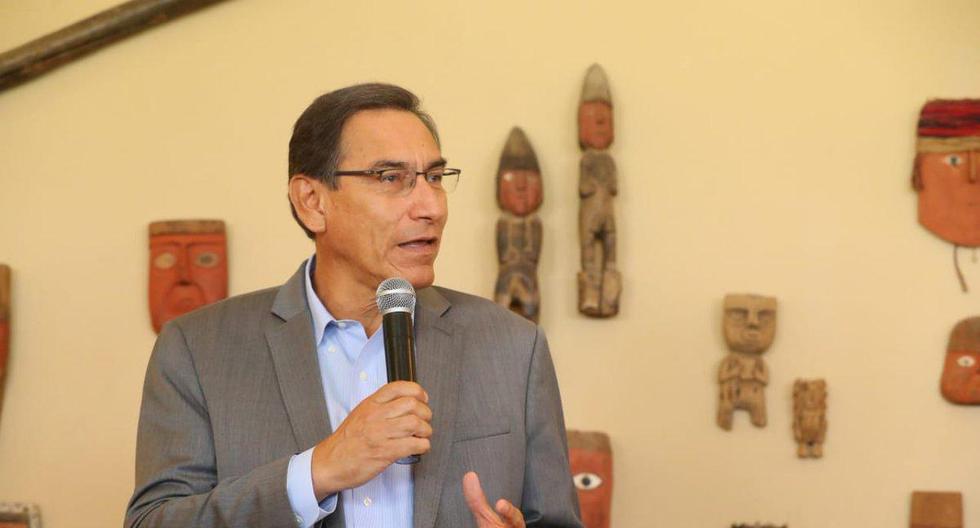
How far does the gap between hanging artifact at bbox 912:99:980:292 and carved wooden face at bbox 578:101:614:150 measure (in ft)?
3.10

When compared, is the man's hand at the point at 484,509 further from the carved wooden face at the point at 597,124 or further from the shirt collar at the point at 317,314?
the carved wooden face at the point at 597,124

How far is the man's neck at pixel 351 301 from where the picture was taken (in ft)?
6.59

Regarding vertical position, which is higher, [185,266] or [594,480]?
[185,266]

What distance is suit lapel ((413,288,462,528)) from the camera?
185cm

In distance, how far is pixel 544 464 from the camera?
78.7 inches

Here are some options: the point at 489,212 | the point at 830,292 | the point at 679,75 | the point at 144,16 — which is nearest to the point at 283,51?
the point at 144,16

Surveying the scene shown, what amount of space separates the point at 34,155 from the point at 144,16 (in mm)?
609

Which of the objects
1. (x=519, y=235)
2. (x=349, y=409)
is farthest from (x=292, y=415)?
(x=519, y=235)

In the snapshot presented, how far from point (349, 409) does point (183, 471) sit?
0.91 ft

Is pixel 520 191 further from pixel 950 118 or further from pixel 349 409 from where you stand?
pixel 349 409

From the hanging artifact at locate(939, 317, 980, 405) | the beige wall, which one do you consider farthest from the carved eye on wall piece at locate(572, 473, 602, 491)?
the hanging artifact at locate(939, 317, 980, 405)

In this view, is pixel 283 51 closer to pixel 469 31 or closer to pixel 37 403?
pixel 469 31

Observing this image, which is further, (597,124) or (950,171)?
(597,124)

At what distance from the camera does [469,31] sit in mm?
3922
